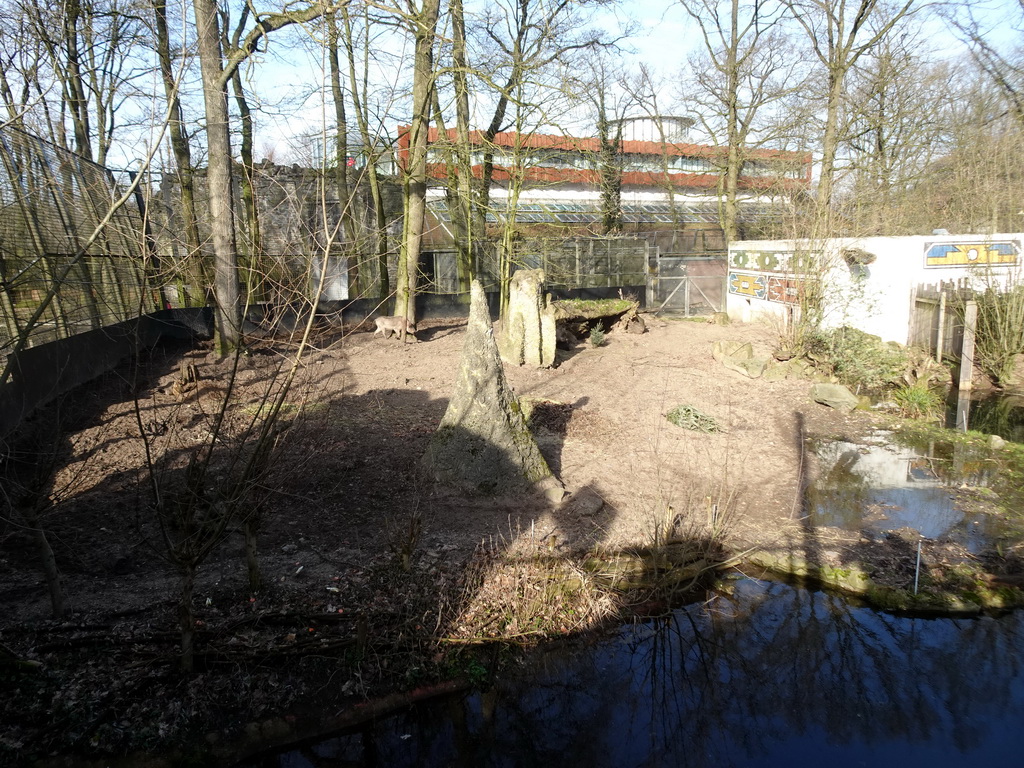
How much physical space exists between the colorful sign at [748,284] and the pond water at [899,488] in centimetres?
856

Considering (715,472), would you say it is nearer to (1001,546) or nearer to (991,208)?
(1001,546)

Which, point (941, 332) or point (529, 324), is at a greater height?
point (529, 324)

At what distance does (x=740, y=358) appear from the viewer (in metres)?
13.3

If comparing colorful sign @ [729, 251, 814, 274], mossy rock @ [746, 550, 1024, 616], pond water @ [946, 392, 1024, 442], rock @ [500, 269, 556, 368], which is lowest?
mossy rock @ [746, 550, 1024, 616]

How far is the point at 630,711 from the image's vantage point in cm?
476

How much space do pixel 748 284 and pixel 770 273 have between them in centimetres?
164

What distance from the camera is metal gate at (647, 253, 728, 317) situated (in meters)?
21.1

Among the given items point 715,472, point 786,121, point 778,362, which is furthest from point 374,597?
point 786,121

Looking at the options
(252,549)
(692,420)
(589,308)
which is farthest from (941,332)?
(252,549)

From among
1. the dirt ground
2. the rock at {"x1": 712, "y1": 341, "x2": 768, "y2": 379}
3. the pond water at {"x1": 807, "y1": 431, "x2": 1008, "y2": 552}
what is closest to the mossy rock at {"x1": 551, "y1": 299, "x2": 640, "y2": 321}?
the dirt ground

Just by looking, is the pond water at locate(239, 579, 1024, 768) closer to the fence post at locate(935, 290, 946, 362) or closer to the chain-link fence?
the chain-link fence

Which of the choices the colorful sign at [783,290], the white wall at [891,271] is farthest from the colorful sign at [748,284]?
the white wall at [891,271]

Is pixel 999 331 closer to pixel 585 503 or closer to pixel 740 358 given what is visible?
pixel 740 358

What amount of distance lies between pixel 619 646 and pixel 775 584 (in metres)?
1.71
